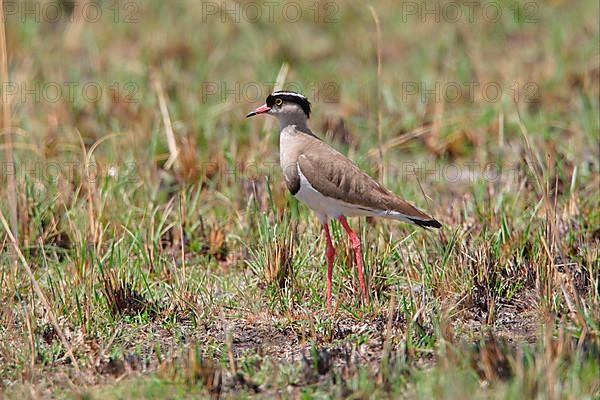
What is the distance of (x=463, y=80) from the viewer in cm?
794

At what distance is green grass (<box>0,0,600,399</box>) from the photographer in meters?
4.12

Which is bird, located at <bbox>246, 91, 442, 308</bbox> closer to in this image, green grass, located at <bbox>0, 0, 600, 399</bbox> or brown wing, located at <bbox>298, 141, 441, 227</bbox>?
brown wing, located at <bbox>298, 141, 441, 227</bbox>

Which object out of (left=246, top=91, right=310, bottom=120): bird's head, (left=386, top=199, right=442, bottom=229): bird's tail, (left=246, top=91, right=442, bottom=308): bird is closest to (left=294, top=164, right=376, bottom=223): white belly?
(left=246, top=91, right=442, bottom=308): bird

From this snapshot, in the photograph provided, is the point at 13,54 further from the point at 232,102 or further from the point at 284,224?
the point at 284,224

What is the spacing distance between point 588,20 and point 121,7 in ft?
14.2

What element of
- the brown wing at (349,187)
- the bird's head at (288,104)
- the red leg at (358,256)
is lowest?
the red leg at (358,256)

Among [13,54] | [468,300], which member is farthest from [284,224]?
[13,54]

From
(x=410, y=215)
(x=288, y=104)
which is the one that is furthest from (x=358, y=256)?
(x=288, y=104)

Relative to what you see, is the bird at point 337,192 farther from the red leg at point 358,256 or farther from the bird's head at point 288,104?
the bird's head at point 288,104

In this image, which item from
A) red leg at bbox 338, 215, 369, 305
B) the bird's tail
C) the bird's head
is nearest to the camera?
red leg at bbox 338, 215, 369, 305

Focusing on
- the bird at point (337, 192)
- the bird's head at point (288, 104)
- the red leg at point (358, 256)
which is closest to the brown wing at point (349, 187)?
the bird at point (337, 192)

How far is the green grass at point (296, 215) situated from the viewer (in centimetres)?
412

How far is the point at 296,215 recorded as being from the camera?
5754 millimetres

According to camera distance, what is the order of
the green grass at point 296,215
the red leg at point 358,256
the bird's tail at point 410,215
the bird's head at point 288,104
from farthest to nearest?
the bird's head at point 288,104
the bird's tail at point 410,215
the red leg at point 358,256
the green grass at point 296,215
